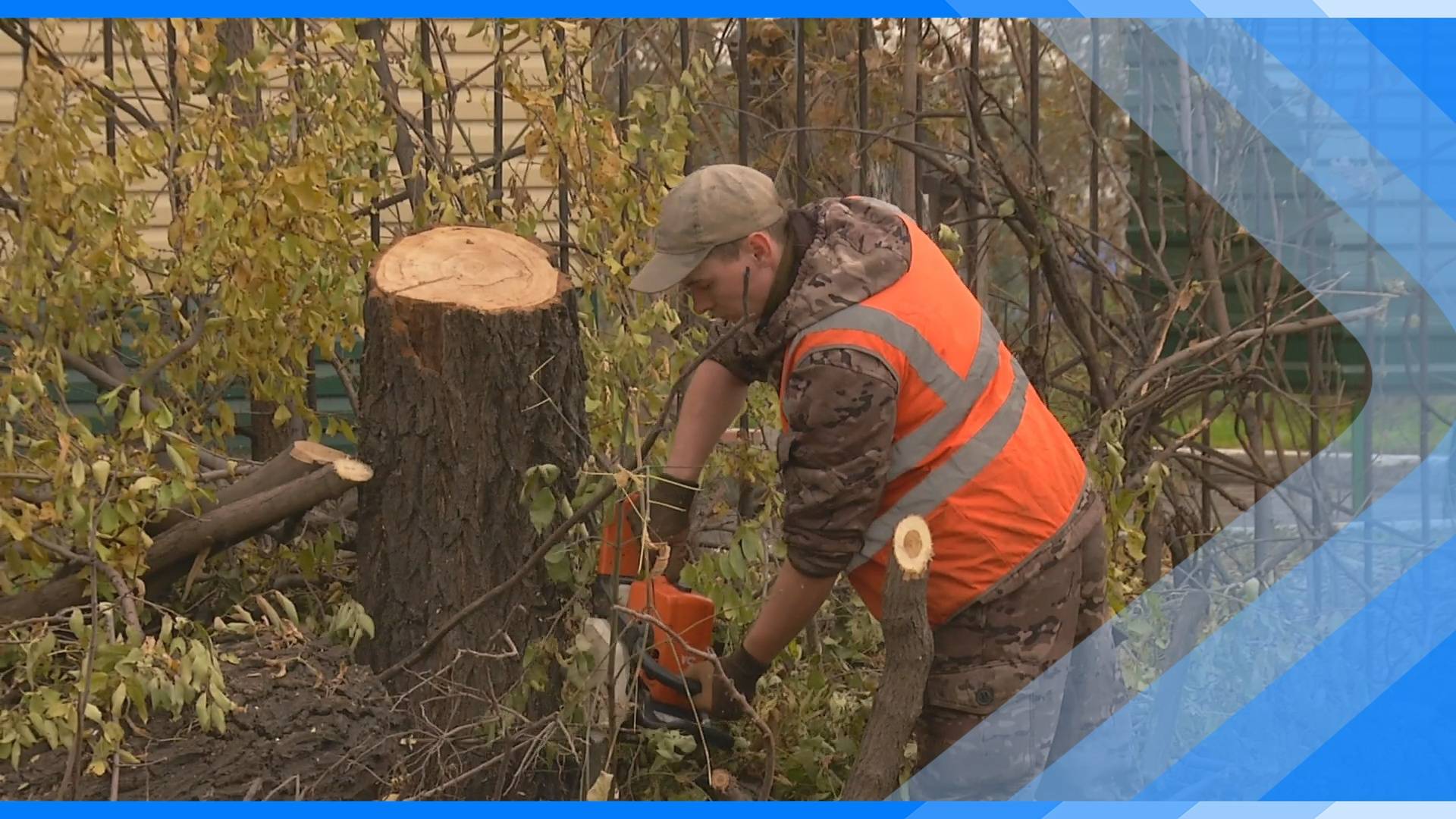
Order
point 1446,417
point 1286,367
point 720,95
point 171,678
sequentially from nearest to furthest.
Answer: point 171,678 → point 1446,417 → point 1286,367 → point 720,95

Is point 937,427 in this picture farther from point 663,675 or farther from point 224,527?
point 224,527

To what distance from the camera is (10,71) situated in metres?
7.17

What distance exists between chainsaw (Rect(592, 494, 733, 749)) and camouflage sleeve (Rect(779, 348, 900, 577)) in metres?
0.35

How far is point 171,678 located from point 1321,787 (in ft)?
8.63

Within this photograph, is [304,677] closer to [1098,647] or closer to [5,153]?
[5,153]

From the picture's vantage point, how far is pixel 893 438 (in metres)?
2.73

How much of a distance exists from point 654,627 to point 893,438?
73 cm

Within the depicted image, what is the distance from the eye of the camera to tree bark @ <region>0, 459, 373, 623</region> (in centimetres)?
350

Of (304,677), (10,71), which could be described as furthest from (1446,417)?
(10,71)

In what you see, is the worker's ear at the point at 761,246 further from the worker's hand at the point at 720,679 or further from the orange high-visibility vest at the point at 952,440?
the worker's hand at the point at 720,679

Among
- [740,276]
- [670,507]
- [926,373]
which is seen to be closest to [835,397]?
[926,373]

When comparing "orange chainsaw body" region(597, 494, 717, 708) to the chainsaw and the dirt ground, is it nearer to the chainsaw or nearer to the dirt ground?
the chainsaw

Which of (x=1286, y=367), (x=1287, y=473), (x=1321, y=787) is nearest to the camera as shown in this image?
(x=1321, y=787)

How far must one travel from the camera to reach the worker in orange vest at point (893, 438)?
2691 mm
